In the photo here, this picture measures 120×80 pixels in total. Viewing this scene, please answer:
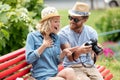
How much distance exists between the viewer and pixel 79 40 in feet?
18.2

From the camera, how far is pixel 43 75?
5086mm

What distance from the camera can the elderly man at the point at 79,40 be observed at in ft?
17.8

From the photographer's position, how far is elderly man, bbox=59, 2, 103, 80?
543 cm

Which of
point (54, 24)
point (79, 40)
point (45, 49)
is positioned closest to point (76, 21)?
point (79, 40)

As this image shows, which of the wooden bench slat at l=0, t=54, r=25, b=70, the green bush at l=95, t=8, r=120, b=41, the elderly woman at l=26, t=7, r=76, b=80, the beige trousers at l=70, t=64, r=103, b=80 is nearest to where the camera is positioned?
the wooden bench slat at l=0, t=54, r=25, b=70

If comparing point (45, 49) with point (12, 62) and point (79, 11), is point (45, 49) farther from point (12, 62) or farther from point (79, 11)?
point (79, 11)

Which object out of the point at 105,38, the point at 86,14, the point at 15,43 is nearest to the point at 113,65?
the point at 15,43

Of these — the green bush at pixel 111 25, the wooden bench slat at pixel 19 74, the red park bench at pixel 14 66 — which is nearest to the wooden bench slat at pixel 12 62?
the red park bench at pixel 14 66

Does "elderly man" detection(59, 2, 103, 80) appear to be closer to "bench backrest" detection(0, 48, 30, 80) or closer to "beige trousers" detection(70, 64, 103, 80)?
"beige trousers" detection(70, 64, 103, 80)

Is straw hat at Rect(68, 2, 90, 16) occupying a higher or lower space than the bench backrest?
higher

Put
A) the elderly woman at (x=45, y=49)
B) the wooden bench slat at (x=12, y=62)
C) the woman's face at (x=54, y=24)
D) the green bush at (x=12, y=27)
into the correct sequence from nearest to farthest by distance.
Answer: the wooden bench slat at (x=12, y=62) → the elderly woman at (x=45, y=49) → the woman's face at (x=54, y=24) → the green bush at (x=12, y=27)

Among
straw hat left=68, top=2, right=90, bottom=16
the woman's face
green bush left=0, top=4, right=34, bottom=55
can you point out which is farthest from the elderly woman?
green bush left=0, top=4, right=34, bottom=55

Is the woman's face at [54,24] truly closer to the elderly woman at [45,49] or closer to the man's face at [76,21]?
the elderly woman at [45,49]

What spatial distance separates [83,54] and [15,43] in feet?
4.12
